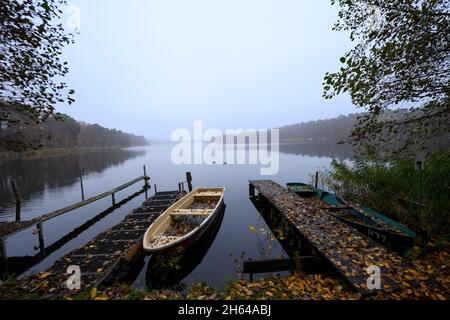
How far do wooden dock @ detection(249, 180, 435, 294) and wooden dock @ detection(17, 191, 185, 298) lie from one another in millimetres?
A: 6760

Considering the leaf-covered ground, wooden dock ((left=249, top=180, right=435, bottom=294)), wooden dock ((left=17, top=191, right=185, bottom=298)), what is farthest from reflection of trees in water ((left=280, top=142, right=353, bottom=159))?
wooden dock ((left=17, top=191, right=185, bottom=298))

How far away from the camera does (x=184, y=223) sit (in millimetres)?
10570

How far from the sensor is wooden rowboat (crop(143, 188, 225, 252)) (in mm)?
7777

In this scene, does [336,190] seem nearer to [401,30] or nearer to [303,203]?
[303,203]

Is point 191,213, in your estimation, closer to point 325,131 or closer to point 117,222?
point 117,222

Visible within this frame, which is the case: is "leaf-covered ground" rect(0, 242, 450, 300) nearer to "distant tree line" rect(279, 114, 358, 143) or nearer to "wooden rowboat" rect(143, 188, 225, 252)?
"wooden rowboat" rect(143, 188, 225, 252)

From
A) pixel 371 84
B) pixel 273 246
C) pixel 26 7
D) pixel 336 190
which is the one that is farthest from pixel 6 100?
pixel 336 190

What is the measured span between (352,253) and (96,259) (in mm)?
8452

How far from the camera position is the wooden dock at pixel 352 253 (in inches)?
185

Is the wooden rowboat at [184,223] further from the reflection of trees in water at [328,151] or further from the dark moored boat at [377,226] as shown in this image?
the reflection of trees in water at [328,151]

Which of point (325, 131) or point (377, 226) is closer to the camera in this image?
point (377, 226)
